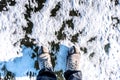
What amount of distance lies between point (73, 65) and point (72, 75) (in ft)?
0.31

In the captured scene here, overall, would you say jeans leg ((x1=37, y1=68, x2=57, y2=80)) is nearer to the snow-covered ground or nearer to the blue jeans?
the blue jeans

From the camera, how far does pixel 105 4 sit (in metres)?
3.32

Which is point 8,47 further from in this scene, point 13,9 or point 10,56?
point 13,9

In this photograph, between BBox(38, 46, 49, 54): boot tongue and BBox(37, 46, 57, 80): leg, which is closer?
BBox(37, 46, 57, 80): leg

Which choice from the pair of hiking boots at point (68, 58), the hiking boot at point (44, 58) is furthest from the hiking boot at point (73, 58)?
the hiking boot at point (44, 58)

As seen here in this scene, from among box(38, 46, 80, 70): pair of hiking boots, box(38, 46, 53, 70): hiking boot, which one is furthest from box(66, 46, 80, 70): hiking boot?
box(38, 46, 53, 70): hiking boot

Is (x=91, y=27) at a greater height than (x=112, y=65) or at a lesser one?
greater

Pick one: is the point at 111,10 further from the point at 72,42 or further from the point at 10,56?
Result: the point at 10,56

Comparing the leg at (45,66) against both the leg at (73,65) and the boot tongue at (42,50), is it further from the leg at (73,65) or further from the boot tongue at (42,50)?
the leg at (73,65)

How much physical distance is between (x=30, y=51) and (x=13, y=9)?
0.99 feet

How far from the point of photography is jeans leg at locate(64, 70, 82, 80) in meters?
3.11

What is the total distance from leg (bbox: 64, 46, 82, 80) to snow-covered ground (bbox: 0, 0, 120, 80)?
4 centimetres

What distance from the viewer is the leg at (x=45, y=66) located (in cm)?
309

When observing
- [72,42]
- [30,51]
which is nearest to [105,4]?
[72,42]
